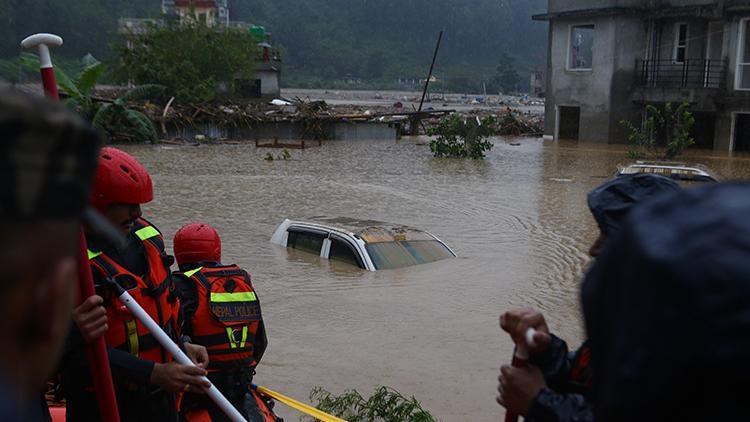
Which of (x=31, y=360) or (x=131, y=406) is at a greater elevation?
(x=31, y=360)

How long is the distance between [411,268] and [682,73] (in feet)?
75.7

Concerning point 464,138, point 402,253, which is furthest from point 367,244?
point 464,138

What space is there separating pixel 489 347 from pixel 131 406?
18.8ft

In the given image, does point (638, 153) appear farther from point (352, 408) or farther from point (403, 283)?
point (352, 408)

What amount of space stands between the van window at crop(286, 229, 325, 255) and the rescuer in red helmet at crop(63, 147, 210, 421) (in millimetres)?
8308

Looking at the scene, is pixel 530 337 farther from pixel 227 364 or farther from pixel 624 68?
pixel 624 68

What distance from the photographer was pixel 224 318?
384cm

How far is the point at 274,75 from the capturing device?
51844 mm

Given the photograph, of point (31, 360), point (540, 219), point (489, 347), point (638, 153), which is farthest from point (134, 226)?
point (638, 153)

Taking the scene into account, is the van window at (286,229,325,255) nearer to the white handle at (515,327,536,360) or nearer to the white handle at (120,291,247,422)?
the white handle at (120,291,247,422)

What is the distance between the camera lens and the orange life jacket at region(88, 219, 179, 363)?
3.18 meters

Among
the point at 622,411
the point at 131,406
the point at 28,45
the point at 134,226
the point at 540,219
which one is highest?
the point at 28,45

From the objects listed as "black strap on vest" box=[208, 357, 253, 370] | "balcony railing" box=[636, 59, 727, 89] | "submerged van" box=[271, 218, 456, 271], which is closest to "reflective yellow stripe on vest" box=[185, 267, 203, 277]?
"black strap on vest" box=[208, 357, 253, 370]

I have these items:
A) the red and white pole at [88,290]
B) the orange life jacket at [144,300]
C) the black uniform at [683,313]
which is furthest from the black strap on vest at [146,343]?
the black uniform at [683,313]
